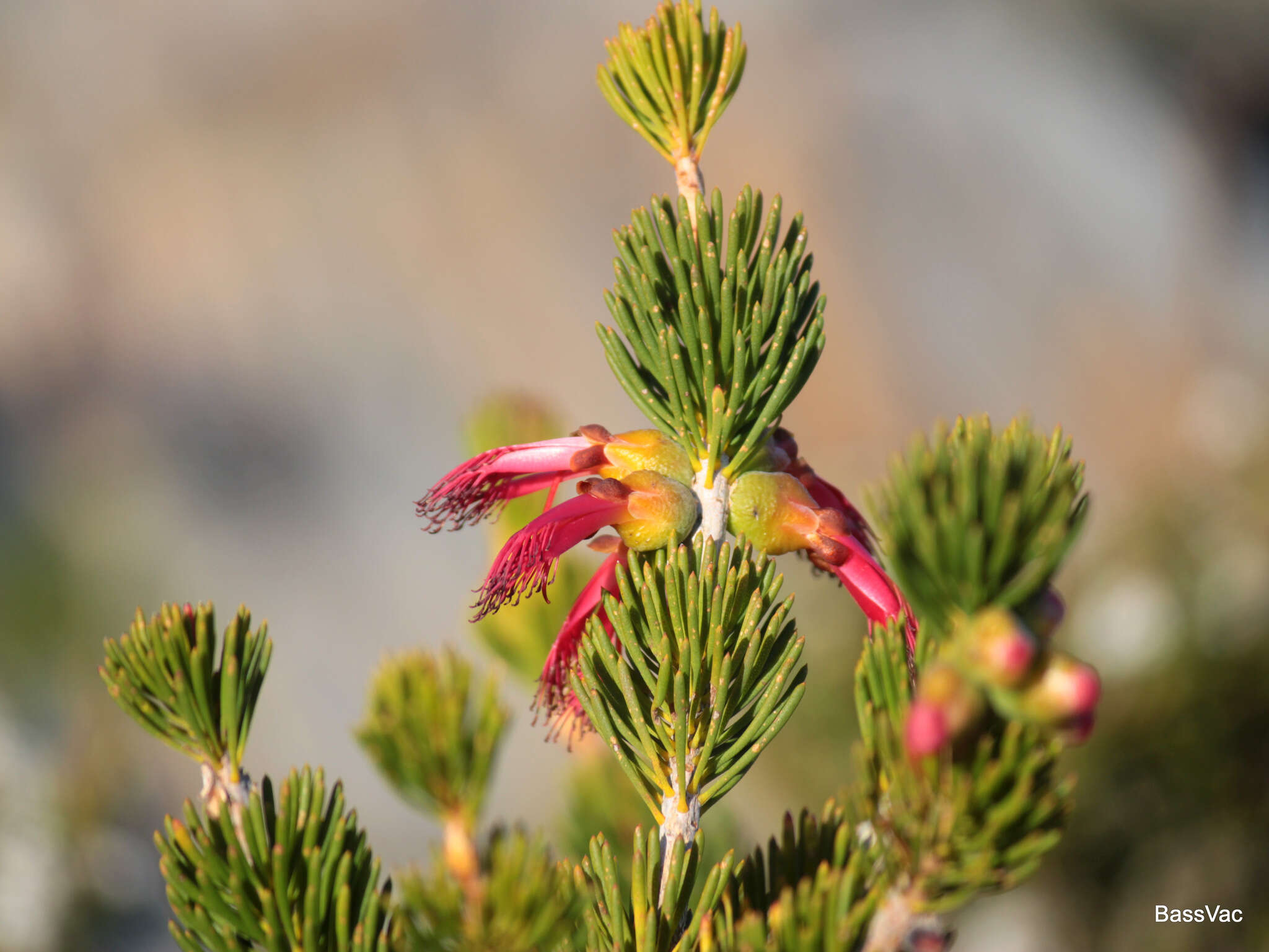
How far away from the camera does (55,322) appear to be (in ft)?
16.8

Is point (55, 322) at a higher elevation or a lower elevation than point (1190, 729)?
higher

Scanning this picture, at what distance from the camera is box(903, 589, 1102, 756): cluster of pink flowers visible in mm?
293

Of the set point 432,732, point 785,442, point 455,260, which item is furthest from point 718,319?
point 455,260

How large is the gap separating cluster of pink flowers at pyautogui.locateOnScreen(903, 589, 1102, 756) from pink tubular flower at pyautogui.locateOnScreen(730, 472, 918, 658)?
0.48ft

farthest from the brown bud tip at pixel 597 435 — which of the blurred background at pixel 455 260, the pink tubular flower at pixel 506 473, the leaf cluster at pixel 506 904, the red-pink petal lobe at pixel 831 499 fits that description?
the blurred background at pixel 455 260

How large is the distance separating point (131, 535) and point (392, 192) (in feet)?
8.66

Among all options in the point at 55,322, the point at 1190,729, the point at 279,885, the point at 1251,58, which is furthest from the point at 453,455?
the point at 1251,58

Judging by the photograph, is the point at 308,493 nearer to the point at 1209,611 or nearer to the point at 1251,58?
the point at 1209,611

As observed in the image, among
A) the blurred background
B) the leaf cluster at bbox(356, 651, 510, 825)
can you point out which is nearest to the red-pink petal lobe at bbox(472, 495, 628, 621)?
the leaf cluster at bbox(356, 651, 510, 825)

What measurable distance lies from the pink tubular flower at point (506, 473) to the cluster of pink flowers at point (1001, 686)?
232mm

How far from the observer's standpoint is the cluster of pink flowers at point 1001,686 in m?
0.29

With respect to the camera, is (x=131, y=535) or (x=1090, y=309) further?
(x=1090, y=309)

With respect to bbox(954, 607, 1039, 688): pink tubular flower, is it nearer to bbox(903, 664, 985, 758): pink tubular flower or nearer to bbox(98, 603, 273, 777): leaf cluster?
bbox(903, 664, 985, 758): pink tubular flower

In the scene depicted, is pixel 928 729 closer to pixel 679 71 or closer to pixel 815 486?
pixel 815 486
